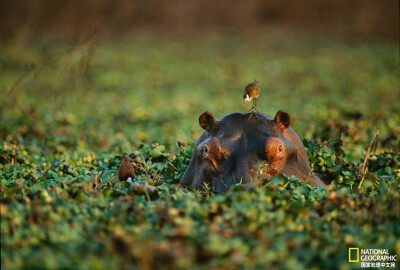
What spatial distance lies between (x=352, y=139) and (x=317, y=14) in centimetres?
2109

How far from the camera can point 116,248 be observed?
2.71 m

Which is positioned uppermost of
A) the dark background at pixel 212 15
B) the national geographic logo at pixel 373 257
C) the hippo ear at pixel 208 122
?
the dark background at pixel 212 15

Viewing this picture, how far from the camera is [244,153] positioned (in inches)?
165

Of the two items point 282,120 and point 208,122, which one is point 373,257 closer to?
point 282,120

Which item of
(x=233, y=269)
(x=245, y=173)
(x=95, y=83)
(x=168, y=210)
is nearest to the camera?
(x=233, y=269)

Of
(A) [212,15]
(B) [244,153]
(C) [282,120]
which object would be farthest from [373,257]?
(A) [212,15]

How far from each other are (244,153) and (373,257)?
1.49 meters

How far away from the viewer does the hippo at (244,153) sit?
4160mm

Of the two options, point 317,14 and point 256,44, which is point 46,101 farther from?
point 317,14

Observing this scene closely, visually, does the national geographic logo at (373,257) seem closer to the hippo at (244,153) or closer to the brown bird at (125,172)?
the hippo at (244,153)

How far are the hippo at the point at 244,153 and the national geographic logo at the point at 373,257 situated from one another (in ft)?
3.66

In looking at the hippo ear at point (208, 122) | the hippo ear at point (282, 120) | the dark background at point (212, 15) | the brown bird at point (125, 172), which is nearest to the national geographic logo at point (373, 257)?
the hippo ear at point (282, 120)

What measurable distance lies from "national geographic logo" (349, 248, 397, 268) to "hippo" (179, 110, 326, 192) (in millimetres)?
1115

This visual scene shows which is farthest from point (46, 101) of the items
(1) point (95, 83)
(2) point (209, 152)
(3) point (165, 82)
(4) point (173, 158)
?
(2) point (209, 152)
